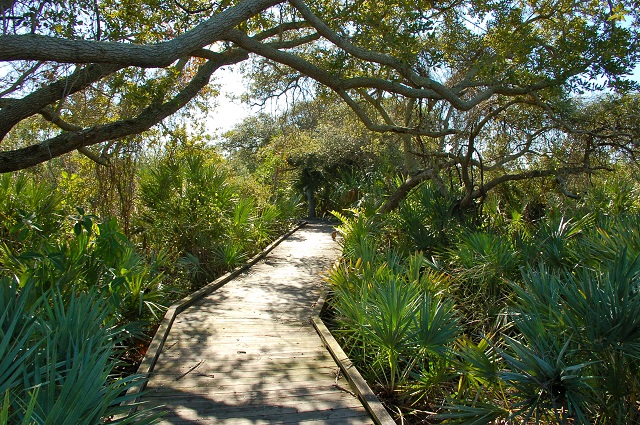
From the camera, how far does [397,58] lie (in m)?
7.22

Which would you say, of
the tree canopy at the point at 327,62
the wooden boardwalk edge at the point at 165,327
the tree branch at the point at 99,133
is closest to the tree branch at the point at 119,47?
the tree canopy at the point at 327,62

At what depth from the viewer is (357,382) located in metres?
3.99

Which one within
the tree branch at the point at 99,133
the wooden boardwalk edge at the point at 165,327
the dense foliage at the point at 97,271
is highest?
the tree branch at the point at 99,133

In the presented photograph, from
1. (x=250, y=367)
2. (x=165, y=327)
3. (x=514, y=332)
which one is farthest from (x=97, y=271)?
(x=514, y=332)

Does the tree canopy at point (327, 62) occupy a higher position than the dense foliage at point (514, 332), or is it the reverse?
the tree canopy at point (327, 62)

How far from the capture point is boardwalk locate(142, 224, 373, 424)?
359 centimetres

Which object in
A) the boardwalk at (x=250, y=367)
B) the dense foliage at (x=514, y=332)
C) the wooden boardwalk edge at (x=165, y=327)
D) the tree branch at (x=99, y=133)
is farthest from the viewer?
the tree branch at (x=99, y=133)

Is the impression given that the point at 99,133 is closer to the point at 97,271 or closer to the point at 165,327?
the point at 97,271

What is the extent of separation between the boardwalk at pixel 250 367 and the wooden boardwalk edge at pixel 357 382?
6cm

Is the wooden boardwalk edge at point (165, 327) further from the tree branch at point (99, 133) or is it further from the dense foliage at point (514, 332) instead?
the tree branch at point (99, 133)

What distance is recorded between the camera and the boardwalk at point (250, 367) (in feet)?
11.8

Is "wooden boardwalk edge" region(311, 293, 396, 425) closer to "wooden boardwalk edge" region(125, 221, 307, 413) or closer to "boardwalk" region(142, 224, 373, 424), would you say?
"boardwalk" region(142, 224, 373, 424)

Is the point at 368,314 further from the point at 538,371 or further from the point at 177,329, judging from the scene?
the point at 177,329

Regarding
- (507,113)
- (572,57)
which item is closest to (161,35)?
(572,57)
